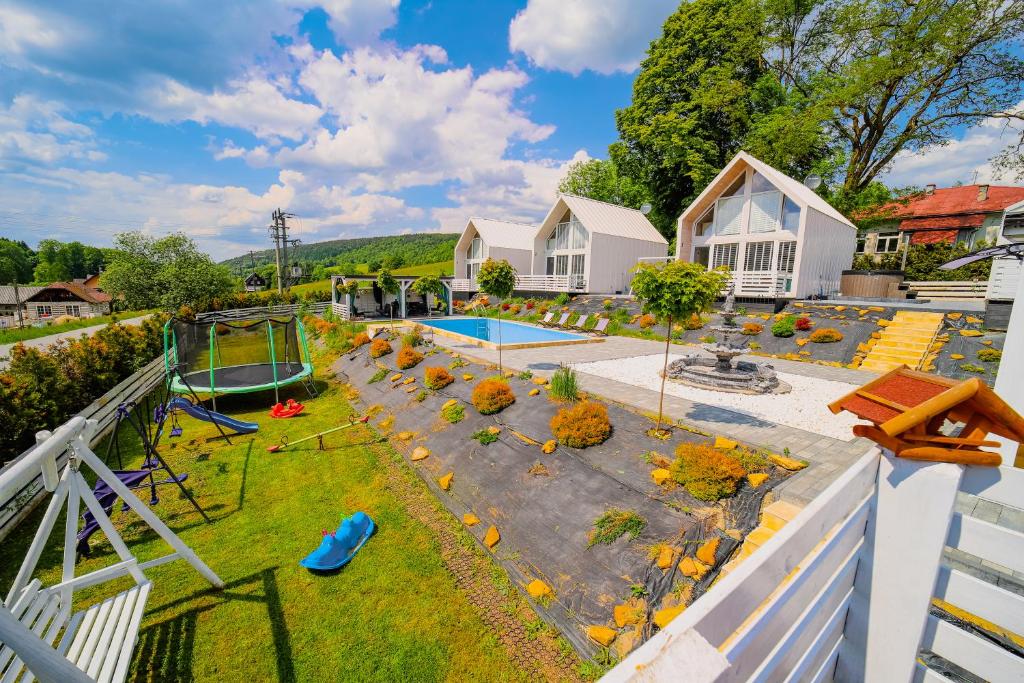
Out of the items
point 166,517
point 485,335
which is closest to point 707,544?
point 166,517

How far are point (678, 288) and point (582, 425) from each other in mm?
3076

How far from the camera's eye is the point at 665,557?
4.32 metres

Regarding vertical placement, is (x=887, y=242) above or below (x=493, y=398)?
above

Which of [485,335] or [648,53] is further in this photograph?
[648,53]

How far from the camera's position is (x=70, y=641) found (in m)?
3.30

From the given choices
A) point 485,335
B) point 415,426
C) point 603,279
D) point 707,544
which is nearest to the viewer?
point 707,544

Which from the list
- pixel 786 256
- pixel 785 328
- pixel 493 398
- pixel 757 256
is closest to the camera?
pixel 493 398

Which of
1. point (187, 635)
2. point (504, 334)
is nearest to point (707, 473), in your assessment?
point (187, 635)

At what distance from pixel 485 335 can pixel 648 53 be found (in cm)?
2419

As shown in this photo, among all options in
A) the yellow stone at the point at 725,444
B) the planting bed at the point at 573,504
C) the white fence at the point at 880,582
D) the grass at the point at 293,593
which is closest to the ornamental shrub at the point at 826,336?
the planting bed at the point at 573,504

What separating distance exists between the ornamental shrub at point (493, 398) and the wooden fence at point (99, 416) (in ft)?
18.3

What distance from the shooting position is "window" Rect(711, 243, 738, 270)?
20344 mm

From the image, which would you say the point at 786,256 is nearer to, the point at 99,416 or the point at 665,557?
the point at 665,557

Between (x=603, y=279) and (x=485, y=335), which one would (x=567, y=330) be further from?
(x=603, y=279)
